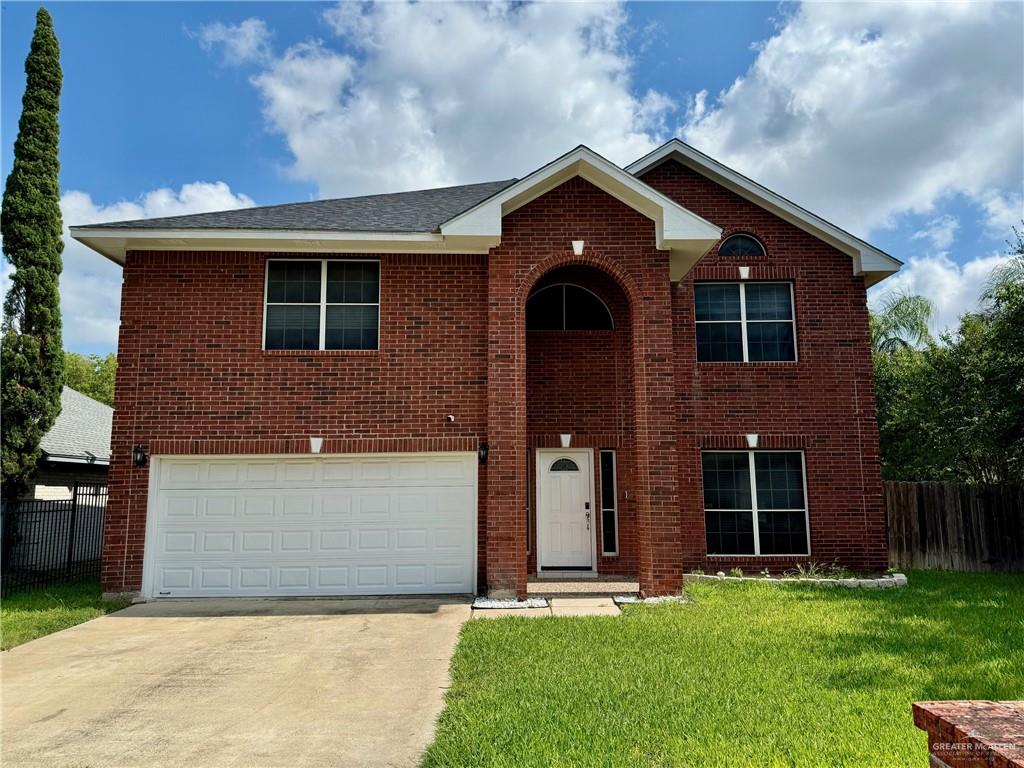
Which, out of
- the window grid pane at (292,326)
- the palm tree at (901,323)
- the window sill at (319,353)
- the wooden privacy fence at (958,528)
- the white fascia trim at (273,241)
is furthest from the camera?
the palm tree at (901,323)

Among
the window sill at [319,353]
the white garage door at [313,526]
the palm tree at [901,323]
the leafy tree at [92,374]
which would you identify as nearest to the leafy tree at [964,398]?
the palm tree at [901,323]

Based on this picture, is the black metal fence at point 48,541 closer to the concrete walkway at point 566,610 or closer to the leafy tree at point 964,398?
the concrete walkway at point 566,610

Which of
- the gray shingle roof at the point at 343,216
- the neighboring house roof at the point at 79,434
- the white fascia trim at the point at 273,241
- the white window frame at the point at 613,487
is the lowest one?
the white window frame at the point at 613,487

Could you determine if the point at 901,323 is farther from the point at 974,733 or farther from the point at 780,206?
the point at 974,733

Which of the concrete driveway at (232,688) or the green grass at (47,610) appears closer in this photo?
the concrete driveway at (232,688)

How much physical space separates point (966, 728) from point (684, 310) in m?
10.9

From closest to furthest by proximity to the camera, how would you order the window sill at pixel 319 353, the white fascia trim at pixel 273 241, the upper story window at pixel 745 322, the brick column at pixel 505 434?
the brick column at pixel 505 434
the white fascia trim at pixel 273 241
the window sill at pixel 319 353
the upper story window at pixel 745 322

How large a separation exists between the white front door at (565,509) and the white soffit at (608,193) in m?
4.06

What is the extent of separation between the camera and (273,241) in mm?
10234

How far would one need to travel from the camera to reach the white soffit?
9906mm

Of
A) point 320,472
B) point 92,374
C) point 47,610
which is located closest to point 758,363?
point 320,472

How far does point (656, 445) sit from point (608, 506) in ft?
8.45

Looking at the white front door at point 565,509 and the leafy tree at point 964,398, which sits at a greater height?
the leafy tree at point 964,398

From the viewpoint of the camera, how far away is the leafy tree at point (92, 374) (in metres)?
44.1
